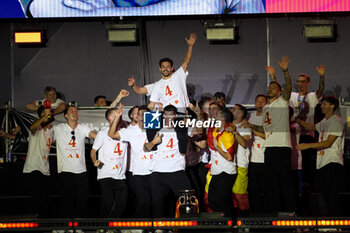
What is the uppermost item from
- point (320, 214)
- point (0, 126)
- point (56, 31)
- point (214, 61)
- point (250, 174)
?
point (56, 31)

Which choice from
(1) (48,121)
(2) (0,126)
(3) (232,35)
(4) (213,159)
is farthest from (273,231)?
(2) (0,126)

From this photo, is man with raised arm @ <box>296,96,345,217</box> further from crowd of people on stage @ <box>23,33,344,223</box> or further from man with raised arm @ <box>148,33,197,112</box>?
man with raised arm @ <box>148,33,197,112</box>

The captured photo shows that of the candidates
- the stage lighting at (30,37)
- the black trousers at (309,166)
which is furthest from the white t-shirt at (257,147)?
the stage lighting at (30,37)

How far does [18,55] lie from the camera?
7.64m

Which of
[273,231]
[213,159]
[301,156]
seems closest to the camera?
[273,231]

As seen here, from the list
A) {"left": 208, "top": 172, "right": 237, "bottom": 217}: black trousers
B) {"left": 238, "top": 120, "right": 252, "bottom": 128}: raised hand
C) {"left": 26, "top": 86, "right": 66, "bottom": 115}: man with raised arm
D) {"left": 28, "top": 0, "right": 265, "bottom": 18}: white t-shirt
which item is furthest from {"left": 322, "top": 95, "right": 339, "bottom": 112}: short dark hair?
{"left": 26, "top": 86, "right": 66, "bottom": 115}: man with raised arm

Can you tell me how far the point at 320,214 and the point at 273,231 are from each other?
5.41 ft

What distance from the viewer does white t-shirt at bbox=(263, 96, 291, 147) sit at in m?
6.97

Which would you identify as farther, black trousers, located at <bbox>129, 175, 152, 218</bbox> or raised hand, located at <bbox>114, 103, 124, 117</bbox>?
raised hand, located at <bbox>114, 103, 124, 117</bbox>

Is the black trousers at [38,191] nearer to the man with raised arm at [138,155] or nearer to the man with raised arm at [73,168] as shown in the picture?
the man with raised arm at [73,168]

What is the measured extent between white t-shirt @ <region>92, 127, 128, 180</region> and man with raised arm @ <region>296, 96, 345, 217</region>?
2.45m

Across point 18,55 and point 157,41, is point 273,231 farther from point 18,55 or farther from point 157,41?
point 18,55

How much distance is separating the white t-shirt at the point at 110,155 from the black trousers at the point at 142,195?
22 cm

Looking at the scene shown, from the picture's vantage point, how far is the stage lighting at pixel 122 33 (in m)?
7.34
